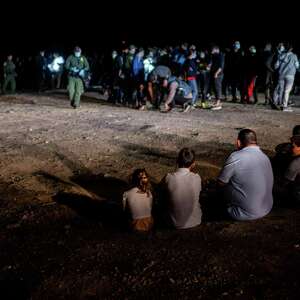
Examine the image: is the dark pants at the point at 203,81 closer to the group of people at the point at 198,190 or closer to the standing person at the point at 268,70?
the standing person at the point at 268,70

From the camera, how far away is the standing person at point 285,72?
45.4 feet

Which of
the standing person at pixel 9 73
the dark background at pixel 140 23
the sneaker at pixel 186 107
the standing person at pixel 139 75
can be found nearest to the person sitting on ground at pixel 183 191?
the sneaker at pixel 186 107

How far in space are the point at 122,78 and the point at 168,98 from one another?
2272 millimetres

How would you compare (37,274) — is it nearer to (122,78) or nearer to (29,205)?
(29,205)

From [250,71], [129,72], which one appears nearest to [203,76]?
[250,71]

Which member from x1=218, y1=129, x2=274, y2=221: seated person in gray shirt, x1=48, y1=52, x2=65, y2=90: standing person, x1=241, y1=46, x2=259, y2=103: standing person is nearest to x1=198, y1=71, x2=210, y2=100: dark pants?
x1=241, y1=46, x2=259, y2=103: standing person

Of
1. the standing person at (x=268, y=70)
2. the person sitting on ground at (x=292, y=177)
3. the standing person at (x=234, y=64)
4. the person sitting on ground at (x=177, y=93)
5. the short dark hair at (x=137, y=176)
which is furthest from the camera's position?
the standing person at (x=234, y=64)

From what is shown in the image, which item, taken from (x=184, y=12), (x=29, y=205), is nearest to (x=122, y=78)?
(x=29, y=205)

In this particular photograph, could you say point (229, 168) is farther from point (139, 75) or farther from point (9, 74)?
point (9, 74)

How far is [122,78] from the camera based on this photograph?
1562cm

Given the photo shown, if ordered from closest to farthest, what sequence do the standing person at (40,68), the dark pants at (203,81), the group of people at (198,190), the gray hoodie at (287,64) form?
the group of people at (198,190) → the gray hoodie at (287,64) → the dark pants at (203,81) → the standing person at (40,68)

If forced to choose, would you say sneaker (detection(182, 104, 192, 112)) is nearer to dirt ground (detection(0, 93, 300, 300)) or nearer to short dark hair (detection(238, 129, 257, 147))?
dirt ground (detection(0, 93, 300, 300))

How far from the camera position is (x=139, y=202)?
544cm

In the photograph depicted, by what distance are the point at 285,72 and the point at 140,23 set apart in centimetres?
2402
